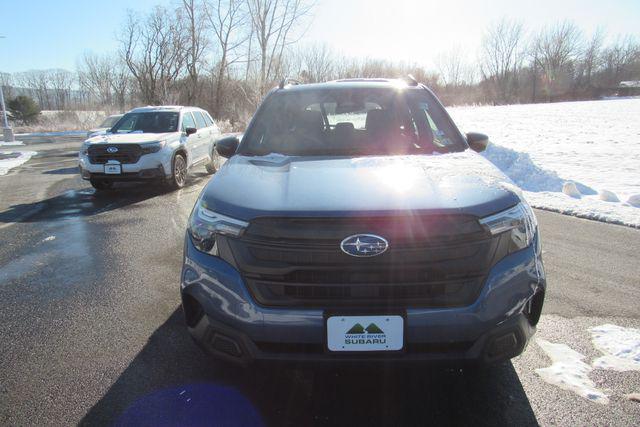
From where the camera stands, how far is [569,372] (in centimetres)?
277

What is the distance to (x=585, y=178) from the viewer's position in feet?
31.8

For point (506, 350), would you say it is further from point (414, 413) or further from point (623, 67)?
point (623, 67)

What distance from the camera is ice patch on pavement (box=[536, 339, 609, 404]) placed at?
101 inches

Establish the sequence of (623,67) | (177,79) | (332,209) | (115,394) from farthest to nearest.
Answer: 1. (623,67)
2. (177,79)
3. (115,394)
4. (332,209)

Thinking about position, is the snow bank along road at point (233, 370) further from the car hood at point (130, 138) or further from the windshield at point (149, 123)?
the windshield at point (149, 123)

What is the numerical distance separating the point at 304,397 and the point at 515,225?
1.44 m

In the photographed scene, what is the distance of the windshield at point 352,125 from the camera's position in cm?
337

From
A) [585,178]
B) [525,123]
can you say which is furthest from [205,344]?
[525,123]

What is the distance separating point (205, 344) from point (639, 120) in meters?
27.6

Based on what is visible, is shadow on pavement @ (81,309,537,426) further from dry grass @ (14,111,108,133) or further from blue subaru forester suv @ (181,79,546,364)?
dry grass @ (14,111,108,133)

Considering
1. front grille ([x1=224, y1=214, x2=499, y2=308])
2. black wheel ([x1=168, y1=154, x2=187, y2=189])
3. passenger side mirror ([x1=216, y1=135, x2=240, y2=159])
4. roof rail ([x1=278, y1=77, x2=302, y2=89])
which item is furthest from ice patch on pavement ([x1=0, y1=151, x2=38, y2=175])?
front grille ([x1=224, y1=214, x2=499, y2=308])

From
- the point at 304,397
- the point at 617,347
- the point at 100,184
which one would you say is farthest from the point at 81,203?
the point at 617,347

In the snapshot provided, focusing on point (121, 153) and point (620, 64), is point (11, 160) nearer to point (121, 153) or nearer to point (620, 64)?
point (121, 153)

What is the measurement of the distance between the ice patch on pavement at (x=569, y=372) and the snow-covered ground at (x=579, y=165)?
13.9 feet
